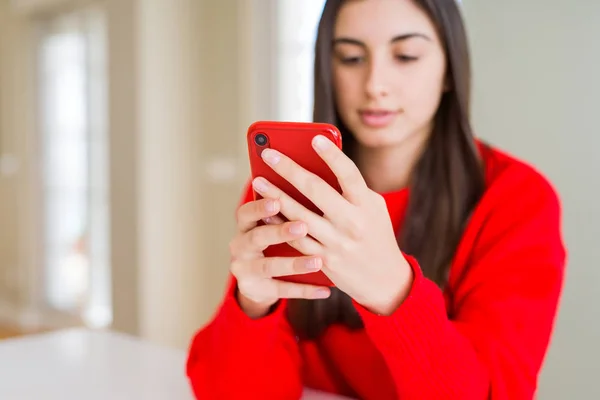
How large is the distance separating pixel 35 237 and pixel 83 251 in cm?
52

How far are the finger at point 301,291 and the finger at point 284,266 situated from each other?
4cm

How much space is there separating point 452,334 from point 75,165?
3.46m

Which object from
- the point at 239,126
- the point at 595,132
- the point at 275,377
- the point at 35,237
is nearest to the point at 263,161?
the point at 275,377

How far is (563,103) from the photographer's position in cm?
155

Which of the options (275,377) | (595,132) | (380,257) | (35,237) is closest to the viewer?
(380,257)

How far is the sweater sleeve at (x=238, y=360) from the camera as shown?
0.77 m

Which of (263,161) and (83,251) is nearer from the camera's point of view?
(263,161)

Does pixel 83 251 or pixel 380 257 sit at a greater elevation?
pixel 380 257

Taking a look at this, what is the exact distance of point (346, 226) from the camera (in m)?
0.56

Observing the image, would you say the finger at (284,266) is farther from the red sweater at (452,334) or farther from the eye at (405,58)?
the eye at (405,58)

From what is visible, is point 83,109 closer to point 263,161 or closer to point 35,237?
point 35,237

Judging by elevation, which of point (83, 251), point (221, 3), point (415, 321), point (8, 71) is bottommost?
point (83, 251)

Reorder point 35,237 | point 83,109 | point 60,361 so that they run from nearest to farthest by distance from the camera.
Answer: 1. point 60,361
2. point 83,109
3. point 35,237

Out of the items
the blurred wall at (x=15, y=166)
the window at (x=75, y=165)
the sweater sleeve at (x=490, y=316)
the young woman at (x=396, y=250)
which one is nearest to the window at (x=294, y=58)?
the window at (x=75, y=165)
